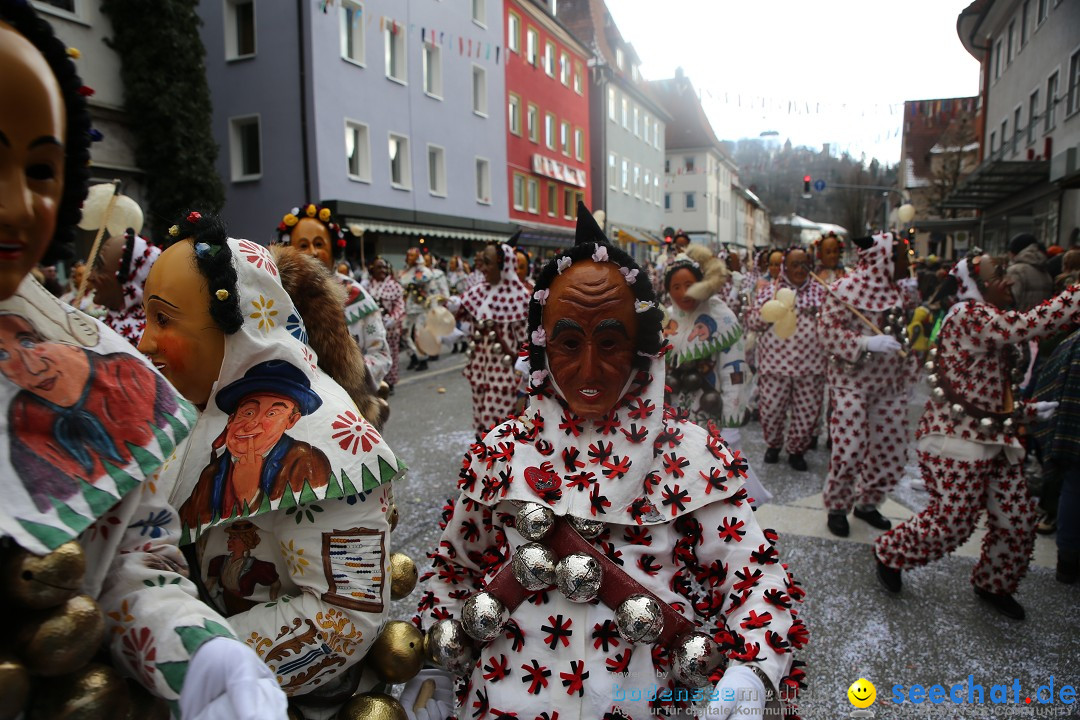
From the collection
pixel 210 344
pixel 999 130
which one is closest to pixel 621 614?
pixel 210 344

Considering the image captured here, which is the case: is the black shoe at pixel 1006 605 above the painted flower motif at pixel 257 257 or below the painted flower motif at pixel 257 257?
below

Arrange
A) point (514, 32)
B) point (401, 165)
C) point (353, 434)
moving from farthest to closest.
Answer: point (514, 32)
point (401, 165)
point (353, 434)

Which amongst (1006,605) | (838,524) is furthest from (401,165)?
(1006,605)

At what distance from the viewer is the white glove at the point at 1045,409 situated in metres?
3.86

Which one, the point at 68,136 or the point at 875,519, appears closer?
the point at 68,136

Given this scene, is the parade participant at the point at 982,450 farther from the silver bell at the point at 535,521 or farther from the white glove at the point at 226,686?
the white glove at the point at 226,686

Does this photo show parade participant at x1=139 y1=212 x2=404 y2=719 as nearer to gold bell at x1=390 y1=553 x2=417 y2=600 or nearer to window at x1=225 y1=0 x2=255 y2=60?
gold bell at x1=390 y1=553 x2=417 y2=600

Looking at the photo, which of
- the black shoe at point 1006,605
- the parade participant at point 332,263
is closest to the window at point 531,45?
the parade participant at point 332,263

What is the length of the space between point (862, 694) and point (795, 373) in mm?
4186

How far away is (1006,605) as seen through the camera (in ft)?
12.1

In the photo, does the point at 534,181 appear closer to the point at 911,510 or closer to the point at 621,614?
the point at 911,510

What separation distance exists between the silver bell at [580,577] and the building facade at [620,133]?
2937 centimetres

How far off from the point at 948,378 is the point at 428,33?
20.7m

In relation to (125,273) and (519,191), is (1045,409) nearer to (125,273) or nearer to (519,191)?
(125,273)
